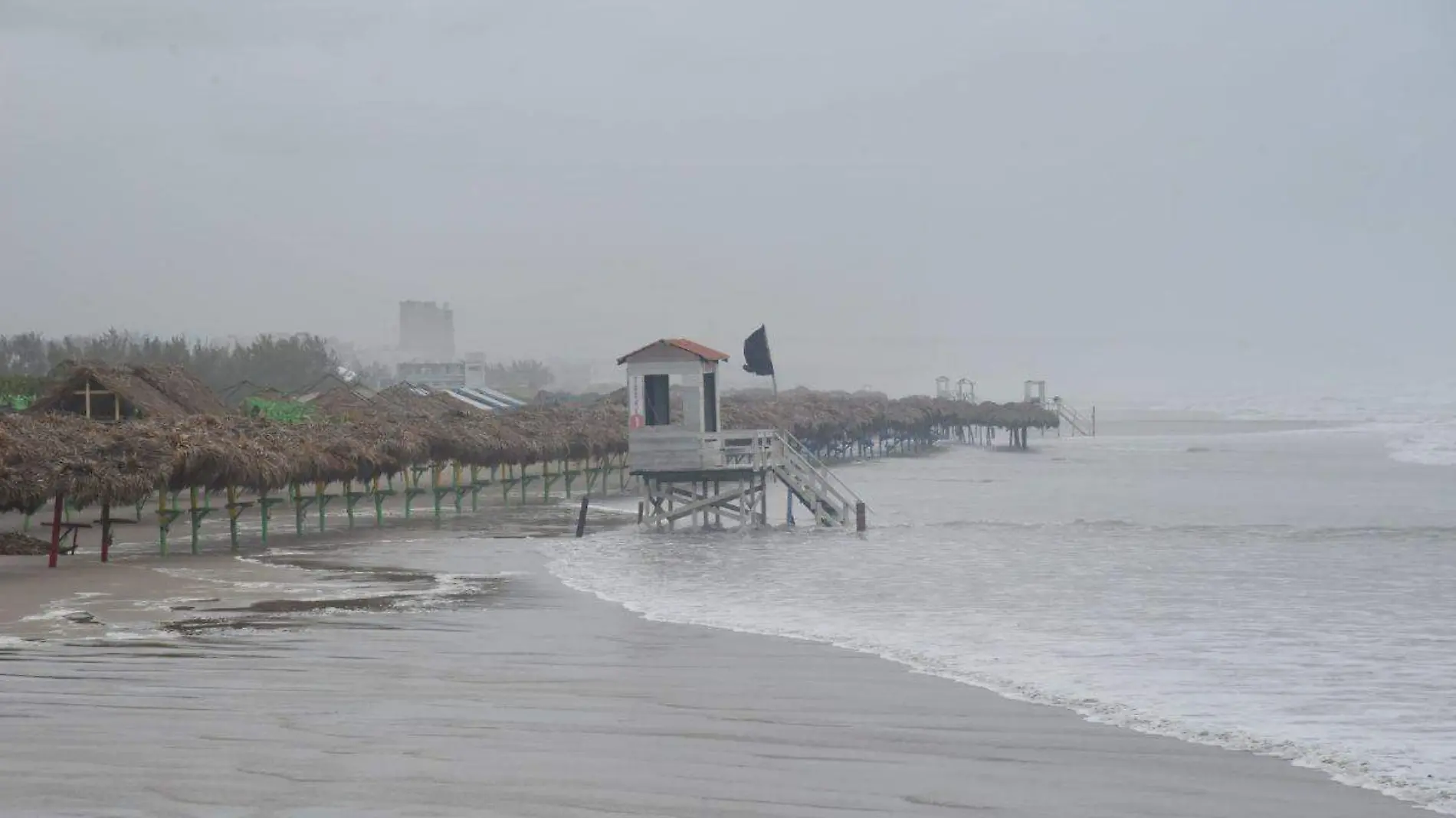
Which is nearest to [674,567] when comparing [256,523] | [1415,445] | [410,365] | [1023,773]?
[256,523]

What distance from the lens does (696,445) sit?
26.6m

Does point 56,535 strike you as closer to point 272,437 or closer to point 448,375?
point 272,437

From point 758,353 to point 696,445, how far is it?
6335 millimetres

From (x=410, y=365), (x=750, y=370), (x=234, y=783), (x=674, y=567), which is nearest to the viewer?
(x=234, y=783)

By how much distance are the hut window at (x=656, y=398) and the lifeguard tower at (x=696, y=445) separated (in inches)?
0.5

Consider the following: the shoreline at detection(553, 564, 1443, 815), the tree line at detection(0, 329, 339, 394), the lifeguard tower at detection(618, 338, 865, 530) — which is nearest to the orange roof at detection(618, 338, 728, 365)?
the lifeguard tower at detection(618, 338, 865, 530)

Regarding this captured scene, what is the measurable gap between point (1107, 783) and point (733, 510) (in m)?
22.2

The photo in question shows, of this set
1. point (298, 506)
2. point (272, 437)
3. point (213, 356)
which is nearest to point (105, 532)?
point (272, 437)

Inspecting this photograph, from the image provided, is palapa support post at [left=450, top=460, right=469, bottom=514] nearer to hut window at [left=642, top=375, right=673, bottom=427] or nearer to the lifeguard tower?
the lifeguard tower

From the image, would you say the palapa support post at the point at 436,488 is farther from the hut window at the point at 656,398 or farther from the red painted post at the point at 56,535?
the red painted post at the point at 56,535

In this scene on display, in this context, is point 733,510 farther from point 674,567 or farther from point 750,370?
point 674,567

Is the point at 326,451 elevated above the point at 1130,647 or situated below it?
above

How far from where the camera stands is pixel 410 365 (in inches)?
4424

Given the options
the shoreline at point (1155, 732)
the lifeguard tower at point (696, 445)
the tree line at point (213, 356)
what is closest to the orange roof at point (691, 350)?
the lifeguard tower at point (696, 445)
